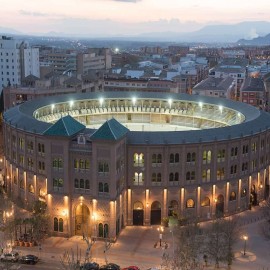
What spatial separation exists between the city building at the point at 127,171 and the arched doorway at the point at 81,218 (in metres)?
0.17

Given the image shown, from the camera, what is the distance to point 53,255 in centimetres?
8594

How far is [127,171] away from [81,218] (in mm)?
11890

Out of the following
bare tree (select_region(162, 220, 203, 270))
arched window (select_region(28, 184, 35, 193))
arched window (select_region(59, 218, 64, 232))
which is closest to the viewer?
bare tree (select_region(162, 220, 203, 270))

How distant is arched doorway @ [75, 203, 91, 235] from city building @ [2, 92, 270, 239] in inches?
6.9

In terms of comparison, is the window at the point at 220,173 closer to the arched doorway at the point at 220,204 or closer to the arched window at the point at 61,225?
the arched doorway at the point at 220,204

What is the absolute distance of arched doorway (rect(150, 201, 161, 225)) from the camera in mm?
101250

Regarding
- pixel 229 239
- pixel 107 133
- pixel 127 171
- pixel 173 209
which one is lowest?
pixel 173 209

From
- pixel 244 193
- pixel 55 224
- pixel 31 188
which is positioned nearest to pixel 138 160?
pixel 55 224

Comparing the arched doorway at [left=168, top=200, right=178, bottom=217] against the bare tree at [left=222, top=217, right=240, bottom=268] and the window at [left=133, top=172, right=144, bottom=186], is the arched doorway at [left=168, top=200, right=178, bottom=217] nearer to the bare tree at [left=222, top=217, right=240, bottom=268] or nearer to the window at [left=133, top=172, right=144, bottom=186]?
the window at [left=133, top=172, right=144, bottom=186]

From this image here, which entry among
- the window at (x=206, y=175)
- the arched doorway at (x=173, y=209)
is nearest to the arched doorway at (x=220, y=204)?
the window at (x=206, y=175)

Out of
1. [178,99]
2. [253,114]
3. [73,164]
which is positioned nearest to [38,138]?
[73,164]

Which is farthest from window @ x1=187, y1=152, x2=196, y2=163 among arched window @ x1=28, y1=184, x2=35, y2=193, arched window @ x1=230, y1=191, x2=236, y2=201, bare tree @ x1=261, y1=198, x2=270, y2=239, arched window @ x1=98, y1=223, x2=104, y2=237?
arched window @ x1=28, y1=184, x2=35, y2=193

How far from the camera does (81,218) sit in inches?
3780

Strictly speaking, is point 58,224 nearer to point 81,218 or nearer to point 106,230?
point 81,218
